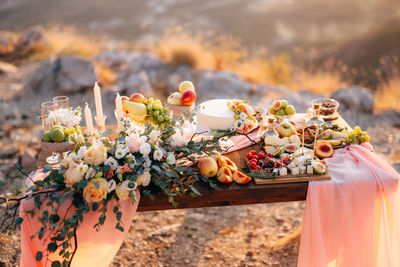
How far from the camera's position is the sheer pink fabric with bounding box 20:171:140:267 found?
1.73 metres

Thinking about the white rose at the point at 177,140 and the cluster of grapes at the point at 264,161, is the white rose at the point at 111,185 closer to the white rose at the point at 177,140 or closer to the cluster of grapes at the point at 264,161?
the white rose at the point at 177,140

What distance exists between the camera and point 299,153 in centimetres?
203

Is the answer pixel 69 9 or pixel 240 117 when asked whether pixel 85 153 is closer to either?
pixel 240 117

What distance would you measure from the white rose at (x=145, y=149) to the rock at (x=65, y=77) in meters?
5.16

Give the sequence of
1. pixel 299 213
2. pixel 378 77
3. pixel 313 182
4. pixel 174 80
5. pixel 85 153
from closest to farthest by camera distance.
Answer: pixel 85 153, pixel 313 182, pixel 299 213, pixel 174 80, pixel 378 77

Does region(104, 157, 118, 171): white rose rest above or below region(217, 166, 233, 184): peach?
above

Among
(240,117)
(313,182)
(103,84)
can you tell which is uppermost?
(240,117)

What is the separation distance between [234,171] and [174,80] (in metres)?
4.85

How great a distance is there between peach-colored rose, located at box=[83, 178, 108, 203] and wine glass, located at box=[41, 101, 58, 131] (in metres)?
0.70

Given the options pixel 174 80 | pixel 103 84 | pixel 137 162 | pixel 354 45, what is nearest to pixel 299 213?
pixel 137 162

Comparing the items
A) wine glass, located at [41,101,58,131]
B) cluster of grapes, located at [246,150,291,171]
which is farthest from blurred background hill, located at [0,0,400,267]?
cluster of grapes, located at [246,150,291,171]

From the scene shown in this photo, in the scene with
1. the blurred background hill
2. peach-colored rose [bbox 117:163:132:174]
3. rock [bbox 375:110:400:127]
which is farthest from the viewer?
rock [bbox 375:110:400:127]

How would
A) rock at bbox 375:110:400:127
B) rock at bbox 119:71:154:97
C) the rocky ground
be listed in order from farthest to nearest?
1. rock at bbox 119:71:154:97
2. rock at bbox 375:110:400:127
3. the rocky ground

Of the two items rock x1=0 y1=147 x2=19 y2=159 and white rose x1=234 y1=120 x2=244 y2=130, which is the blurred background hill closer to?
rock x1=0 y1=147 x2=19 y2=159
